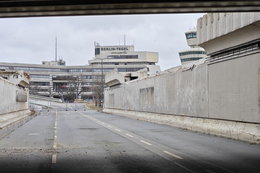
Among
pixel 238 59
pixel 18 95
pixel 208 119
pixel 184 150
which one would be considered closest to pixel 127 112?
pixel 18 95

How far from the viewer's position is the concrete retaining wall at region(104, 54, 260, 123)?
59.6ft

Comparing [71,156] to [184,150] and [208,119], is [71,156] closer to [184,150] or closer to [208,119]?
[184,150]

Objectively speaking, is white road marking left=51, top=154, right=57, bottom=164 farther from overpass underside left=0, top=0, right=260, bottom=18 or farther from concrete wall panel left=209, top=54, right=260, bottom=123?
concrete wall panel left=209, top=54, right=260, bottom=123

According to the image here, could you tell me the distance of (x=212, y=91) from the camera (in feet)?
75.8

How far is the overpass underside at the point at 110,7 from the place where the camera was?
501 inches

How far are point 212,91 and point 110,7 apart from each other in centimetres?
1140

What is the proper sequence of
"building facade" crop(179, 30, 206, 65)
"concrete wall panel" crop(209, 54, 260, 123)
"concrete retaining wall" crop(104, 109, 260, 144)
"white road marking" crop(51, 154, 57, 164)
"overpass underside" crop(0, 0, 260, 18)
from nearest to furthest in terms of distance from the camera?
"white road marking" crop(51, 154, 57, 164)
"overpass underside" crop(0, 0, 260, 18)
"concrete retaining wall" crop(104, 109, 260, 144)
"concrete wall panel" crop(209, 54, 260, 123)
"building facade" crop(179, 30, 206, 65)

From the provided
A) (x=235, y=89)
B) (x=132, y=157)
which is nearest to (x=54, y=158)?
(x=132, y=157)

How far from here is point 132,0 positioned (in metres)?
12.5

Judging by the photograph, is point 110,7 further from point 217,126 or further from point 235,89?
point 217,126

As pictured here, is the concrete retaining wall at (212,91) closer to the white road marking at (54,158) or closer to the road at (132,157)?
the road at (132,157)

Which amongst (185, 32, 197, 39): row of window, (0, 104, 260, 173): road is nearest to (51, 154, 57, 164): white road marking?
(0, 104, 260, 173): road

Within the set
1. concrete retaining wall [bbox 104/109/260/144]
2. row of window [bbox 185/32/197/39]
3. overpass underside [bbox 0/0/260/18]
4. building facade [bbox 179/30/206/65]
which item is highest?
row of window [bbox 185/32/197/39]

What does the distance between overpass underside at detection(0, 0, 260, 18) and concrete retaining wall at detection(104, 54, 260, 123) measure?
4766mm
